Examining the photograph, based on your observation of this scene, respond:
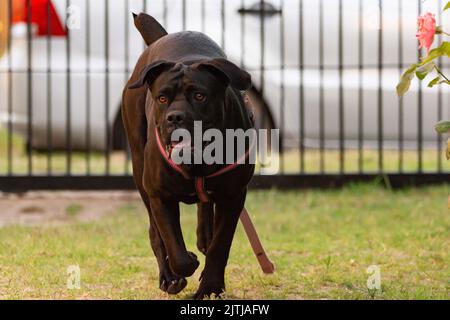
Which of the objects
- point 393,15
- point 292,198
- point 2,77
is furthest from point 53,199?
point 393,15

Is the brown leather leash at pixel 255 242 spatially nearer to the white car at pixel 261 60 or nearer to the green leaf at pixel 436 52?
the green leaf at pixel 436 52

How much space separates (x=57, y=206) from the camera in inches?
283

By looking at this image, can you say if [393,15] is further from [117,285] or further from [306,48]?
[117,285]

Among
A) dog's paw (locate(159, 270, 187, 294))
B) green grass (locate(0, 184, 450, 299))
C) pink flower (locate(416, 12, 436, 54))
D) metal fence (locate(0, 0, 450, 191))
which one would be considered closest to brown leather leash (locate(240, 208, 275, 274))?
green grass (locate(0, 184, 450, 299))

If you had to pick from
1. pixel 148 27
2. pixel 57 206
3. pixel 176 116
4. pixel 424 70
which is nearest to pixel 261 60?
pixel 57 206

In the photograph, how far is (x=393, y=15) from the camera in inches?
321

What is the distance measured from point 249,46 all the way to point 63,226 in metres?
2.61

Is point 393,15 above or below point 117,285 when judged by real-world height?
above

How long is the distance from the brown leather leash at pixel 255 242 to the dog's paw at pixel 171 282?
42 cm

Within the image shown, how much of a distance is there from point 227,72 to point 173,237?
2.29 ft

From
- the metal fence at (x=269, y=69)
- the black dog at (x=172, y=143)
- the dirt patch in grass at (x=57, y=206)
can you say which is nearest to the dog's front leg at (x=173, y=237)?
the black dog at (x=172, y=143)

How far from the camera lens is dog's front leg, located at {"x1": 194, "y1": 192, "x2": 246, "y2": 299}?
3.92 meters

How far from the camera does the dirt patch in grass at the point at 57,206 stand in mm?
6609

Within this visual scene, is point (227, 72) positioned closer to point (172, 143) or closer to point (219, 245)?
point (172, 143)
